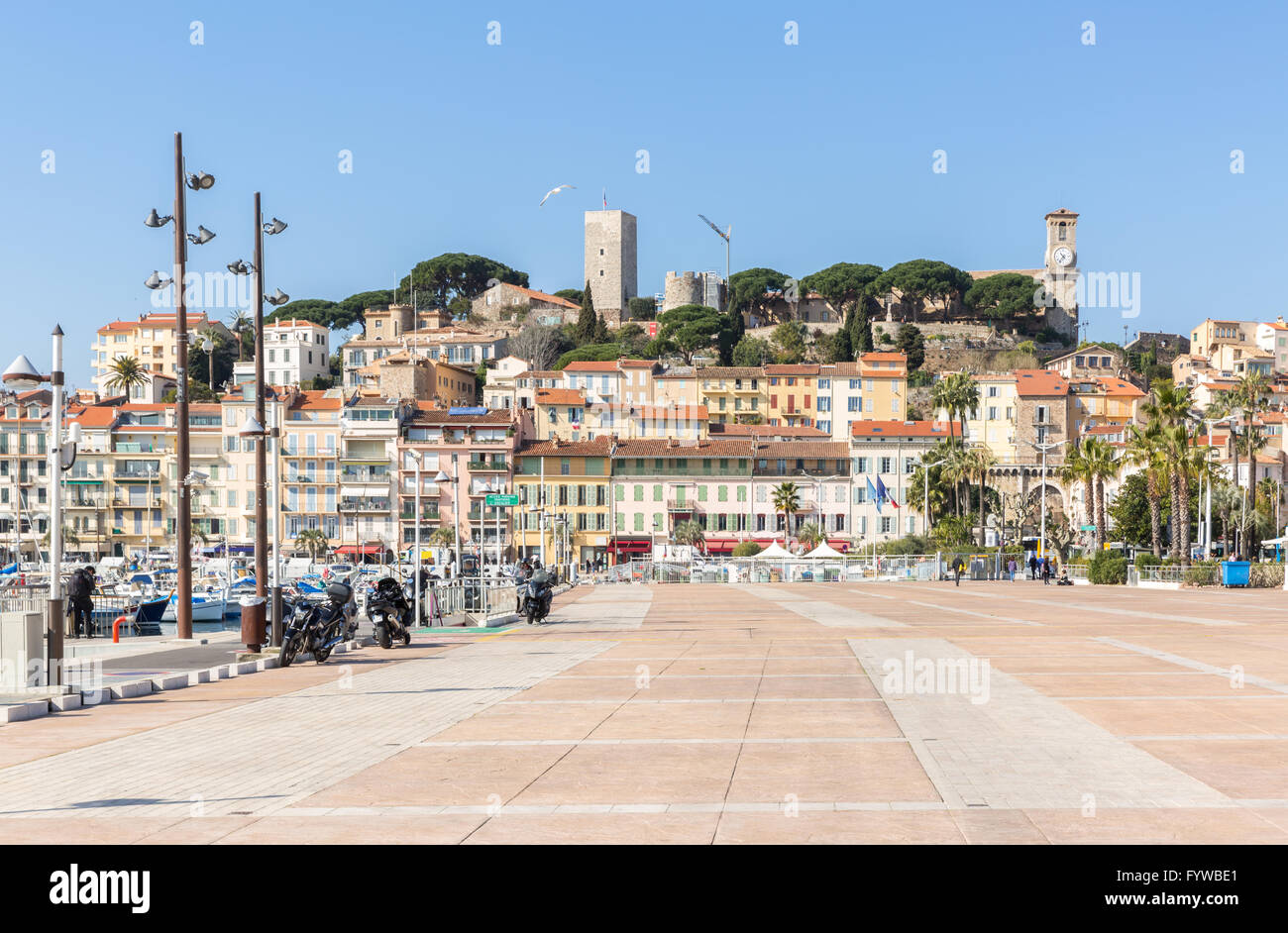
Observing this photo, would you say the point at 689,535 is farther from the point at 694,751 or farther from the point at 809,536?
the point at 694,751

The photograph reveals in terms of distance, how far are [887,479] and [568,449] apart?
2558 cm

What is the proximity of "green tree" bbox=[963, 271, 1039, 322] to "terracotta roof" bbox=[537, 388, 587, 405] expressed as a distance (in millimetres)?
90455

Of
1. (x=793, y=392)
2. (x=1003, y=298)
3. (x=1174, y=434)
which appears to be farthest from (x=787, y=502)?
(x=1003, y=298)

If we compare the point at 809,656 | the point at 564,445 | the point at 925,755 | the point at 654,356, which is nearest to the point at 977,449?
the point at 564,445

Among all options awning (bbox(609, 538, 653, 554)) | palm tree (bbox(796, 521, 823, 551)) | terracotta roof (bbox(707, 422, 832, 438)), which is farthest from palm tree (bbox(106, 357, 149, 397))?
palm tree (bbox(796, 521, 823, 551))

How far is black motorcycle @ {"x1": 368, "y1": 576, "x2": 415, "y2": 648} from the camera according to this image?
2469 centimetres

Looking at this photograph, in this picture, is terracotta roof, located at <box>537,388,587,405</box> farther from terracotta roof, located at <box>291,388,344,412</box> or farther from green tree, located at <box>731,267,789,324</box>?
green tree, located at <box>731,267,789,324</box>

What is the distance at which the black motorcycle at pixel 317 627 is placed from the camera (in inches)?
842

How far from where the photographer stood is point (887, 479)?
105m

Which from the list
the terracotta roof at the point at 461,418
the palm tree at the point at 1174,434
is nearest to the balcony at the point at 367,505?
the terracotta roof at the point at 461,418

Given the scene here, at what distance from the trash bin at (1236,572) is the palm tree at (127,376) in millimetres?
103023

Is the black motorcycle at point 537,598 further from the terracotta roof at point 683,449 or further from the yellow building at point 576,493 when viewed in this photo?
the terracotta roof at point 683,449

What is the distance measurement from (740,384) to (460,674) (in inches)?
4600

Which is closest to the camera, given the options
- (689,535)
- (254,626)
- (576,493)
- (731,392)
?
(254,626)
